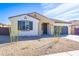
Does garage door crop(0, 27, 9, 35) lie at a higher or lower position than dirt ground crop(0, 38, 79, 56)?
higher

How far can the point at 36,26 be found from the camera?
26.6 feet

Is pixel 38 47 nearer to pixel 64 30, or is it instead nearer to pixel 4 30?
pixel 64 30

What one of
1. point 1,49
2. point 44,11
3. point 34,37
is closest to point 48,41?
point 34,37

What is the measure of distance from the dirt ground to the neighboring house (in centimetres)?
34

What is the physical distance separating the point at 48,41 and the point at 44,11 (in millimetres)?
1186

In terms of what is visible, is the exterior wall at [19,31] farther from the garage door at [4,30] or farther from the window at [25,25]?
the garage door at [4,30]

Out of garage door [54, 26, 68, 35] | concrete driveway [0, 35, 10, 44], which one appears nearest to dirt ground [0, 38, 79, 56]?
concrete driveway [0, 35, 10, 44]

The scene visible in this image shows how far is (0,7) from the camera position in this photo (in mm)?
7684

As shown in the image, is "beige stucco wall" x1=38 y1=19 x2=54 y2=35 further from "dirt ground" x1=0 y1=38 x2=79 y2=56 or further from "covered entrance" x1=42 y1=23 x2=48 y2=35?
"dirt ground" x1=0 y1=38 x2=79 y2=56

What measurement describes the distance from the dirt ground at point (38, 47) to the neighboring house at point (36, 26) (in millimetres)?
337

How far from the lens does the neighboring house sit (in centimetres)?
789

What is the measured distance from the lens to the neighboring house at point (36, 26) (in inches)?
311

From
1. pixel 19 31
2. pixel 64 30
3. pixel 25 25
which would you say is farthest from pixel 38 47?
pixel 64 30

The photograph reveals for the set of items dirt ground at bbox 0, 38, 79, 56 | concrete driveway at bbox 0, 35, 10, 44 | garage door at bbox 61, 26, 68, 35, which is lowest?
Result: dirt ground at bbox 0, 38, 79, 56
